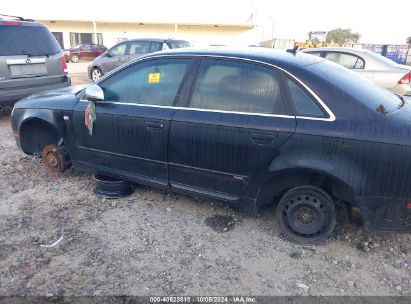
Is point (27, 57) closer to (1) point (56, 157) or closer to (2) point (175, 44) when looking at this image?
(1) point (56, 157)

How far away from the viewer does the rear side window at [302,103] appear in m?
2.84

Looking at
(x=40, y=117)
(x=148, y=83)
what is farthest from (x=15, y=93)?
(x=148, y=83)

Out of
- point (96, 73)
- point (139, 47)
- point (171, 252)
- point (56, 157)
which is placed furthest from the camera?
point (96, 73)

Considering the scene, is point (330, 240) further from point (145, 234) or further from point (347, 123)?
point (145, 234)

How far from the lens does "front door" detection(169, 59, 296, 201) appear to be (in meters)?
2.95

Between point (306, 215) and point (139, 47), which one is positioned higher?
point (139, 47)

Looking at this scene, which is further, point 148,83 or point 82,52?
point 82,52

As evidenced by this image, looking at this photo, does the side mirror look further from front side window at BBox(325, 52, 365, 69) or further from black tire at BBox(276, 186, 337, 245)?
front side window at BBox(325, 52, 365, 69)

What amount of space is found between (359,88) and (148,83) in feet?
6.78

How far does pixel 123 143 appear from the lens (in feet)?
11.9

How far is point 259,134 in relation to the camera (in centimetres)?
295

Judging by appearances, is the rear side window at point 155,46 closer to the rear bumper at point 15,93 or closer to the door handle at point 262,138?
the rear bumper at point 15,93

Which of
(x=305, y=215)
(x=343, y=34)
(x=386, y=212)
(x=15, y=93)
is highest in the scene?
(x=343, y=34)

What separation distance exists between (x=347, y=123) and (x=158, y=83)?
188 cm
